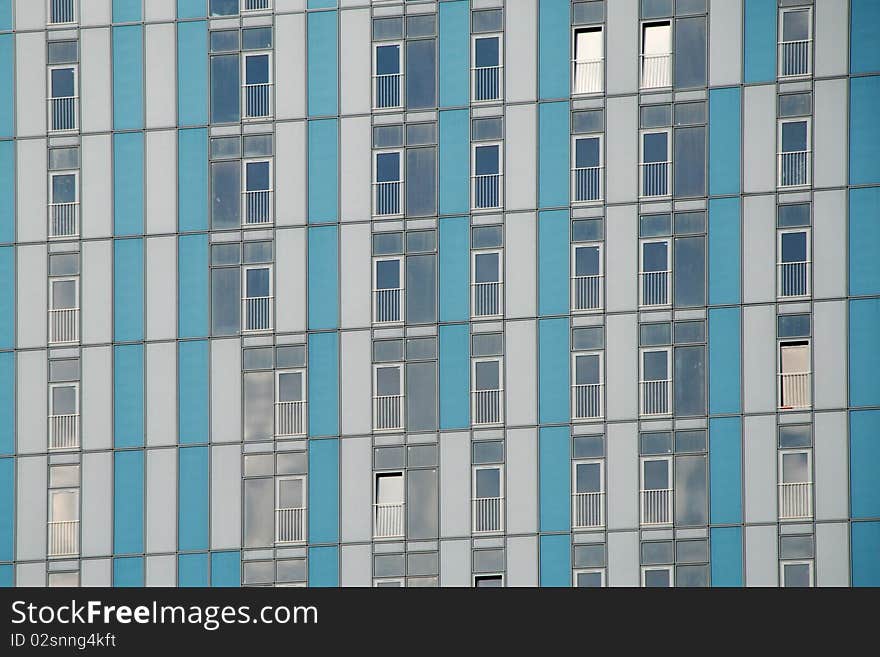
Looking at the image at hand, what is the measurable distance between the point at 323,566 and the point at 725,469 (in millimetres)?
10998

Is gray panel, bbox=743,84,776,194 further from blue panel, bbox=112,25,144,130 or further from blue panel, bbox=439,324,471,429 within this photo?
blue panel, bbox=112,25,144,130

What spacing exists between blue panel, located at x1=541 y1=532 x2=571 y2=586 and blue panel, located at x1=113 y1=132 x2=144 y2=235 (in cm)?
1435

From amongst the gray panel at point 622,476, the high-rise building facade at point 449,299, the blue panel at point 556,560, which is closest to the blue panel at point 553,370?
the high-rise building facade at point 449,299

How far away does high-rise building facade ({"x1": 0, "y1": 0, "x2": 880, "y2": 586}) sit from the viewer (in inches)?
2291

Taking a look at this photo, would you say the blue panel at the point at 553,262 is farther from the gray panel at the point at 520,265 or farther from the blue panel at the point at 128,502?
the blue panel at the point at 128,502

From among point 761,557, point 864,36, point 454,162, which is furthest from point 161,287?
point 864,36

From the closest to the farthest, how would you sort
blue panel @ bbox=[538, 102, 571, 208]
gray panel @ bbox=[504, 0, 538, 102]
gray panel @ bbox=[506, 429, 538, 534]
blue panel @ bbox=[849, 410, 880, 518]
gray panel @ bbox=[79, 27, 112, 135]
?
blue panel @ bbox=[849, 410, 880, 518] → gray panel @ bbox=[506, 429, 538, 534] → blue panel @ bbox=[538, 102, 571, 208] → gray panel @ bbox=[504, 0, 538, 102] → gray panel @ bbox=[79, 27, 112, 135]

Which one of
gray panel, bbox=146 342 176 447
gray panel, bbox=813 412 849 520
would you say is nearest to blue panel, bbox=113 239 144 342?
gray panel, bbox=146 342 176 447

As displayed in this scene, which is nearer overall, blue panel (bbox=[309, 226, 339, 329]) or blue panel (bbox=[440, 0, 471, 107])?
blue panel (bbox=[309, 226, 339, 329])

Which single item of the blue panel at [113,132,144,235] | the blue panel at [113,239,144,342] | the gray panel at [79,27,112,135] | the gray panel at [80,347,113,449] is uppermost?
the gray panel at [79,27,112,135]

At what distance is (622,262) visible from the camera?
59.2 meters

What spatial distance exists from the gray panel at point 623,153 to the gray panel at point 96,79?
12.5 meters

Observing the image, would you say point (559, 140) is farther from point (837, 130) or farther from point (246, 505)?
point (246, 505)
